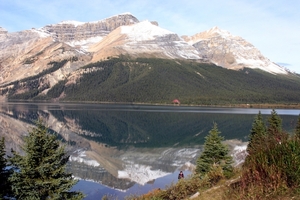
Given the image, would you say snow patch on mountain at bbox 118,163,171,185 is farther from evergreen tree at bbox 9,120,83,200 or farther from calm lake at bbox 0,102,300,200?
evergreen tree at bbox 9,120,83,200

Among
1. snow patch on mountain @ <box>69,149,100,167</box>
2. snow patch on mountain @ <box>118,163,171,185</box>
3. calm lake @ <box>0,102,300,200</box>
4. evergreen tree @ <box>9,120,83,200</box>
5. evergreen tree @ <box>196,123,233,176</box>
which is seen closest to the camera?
evergreen tree @ <box>9,120,83,200</box>

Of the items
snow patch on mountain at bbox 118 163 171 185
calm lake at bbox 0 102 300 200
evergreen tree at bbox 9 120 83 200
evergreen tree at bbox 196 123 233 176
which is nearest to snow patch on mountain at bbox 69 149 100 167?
calm lake at bbox 0 102 300 200

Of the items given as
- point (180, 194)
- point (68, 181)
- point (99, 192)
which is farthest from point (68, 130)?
point (180, 194)

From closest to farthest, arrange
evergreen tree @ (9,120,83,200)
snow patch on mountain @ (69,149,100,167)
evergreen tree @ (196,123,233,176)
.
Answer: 1. evergreen tree @ (9,120,83,200)
2. evergreen tree @ (196,123,233,176)
3. snow patch on mountain @ (69,149,100,167)

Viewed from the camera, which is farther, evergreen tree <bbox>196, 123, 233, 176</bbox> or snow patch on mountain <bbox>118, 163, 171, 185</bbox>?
snow patch on mountain <bbox>118, 163, 171, 185</bbox>

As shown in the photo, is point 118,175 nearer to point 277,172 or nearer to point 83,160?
point 83,160

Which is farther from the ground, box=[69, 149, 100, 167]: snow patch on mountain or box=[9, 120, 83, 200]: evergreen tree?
box=[9, 120, 83, 200]: evergreen tree

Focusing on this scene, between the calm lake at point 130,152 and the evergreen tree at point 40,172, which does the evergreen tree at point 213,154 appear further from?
the evergreen tree at point 40,172

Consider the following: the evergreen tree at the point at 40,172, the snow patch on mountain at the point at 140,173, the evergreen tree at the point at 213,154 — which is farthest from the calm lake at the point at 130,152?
the evergreen tree at the point at 40,172

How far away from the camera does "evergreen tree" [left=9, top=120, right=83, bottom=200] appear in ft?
52.4

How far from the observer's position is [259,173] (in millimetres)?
8336

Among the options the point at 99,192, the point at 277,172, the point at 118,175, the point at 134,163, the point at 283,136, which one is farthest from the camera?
the point at 134,163

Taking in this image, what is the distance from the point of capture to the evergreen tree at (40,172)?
15961 mm

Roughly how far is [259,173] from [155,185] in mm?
25891
